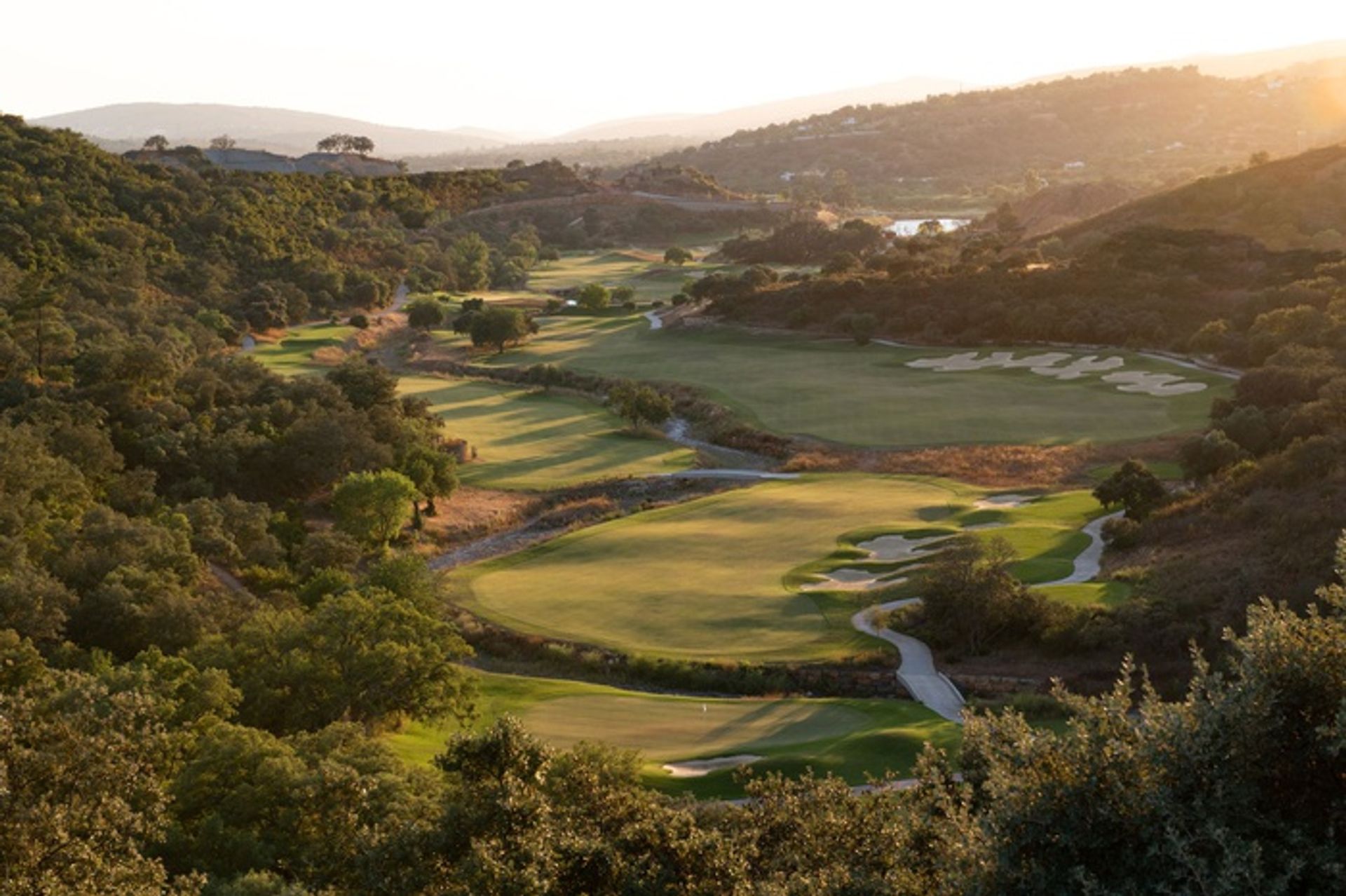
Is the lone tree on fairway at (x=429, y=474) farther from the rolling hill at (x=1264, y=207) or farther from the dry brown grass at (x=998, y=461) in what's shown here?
the rolling hill at (x=1264, y=207)

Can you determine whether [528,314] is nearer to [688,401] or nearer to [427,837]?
[688,401]

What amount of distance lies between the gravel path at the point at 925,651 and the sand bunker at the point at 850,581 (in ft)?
5.39

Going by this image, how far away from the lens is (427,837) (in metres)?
14.6

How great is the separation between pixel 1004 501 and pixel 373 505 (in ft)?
81.0

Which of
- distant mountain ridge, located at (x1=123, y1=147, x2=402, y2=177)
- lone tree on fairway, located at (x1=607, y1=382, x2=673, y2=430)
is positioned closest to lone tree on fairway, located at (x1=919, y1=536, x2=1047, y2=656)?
lone tree on fairway, located at (x1=607, y1=382, x2=673, y2=430)

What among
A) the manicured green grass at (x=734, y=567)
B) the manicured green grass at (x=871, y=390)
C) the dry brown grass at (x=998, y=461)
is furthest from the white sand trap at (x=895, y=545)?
the manicured green grass at (x=871, y=390)

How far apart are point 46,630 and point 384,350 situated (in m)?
64.4

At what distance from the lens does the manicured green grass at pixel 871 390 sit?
61.7 metres

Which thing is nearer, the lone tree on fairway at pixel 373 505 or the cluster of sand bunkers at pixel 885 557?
the cluster of sand bunkers at pixel 885 557

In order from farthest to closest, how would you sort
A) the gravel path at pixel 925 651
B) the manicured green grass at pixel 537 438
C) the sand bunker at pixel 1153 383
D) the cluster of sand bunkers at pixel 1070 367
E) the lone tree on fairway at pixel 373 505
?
the cluster of sand bunkers at pixel 1070 367
the sand bunker at pixel 1153 383
the manicured green grass at pixel 537 438
the lone tree on fairway at pixel 373 505
the gravel path at pixel 925 651

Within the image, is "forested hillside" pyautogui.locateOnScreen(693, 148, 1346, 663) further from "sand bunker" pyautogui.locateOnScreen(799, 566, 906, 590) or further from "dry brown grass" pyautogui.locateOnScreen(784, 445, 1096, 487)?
"sand bunker" pyautogui.locateOnScreen(799, 566, 906, 590)

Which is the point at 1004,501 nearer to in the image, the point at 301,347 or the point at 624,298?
the point at 301,347

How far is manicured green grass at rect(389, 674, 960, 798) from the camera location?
26812 millimetres

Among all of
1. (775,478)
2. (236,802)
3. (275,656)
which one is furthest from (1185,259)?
(236,802)
